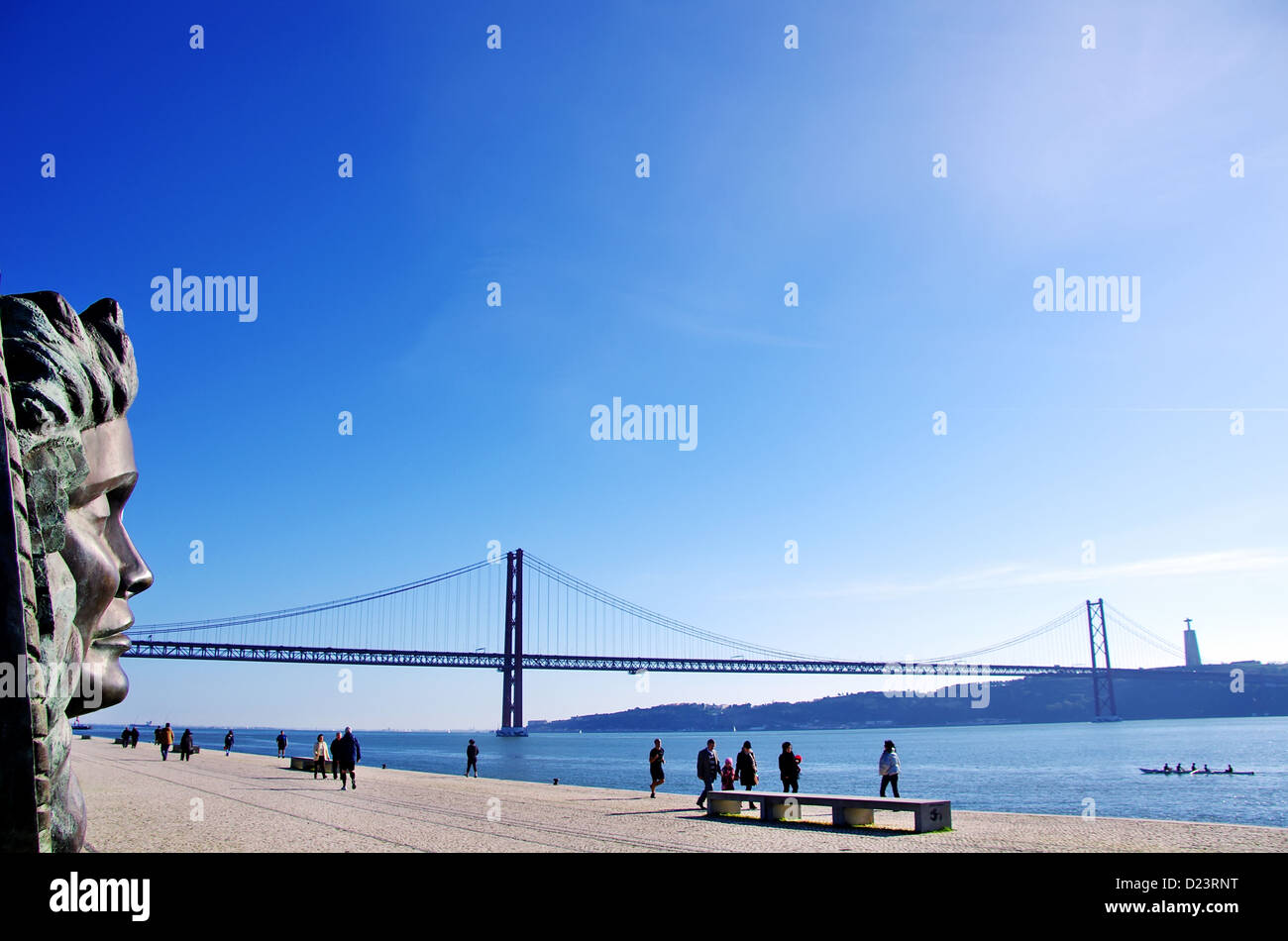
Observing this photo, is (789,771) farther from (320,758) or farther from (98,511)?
(320,758)

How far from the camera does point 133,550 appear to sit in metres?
4.88

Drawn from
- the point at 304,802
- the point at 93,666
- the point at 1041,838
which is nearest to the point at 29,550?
the point at 93,666

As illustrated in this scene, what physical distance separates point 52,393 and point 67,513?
0.68 meters

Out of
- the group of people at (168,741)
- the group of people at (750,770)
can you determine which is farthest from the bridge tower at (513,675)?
the group of people at (750,770)

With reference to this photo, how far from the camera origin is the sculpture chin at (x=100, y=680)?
432 cm

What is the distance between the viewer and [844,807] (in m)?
10.3

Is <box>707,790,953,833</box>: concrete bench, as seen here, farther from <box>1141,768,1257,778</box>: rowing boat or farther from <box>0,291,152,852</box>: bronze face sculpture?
<box>1141,768,1257,778</box>: rowing boat

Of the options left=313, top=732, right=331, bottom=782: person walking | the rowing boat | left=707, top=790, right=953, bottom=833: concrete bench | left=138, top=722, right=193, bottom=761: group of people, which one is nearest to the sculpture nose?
left=707, top=790, right=953, bottom=833: concrete bench

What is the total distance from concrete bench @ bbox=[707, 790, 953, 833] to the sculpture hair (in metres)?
8.36

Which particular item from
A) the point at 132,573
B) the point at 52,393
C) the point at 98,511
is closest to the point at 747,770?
the point at 132,573
